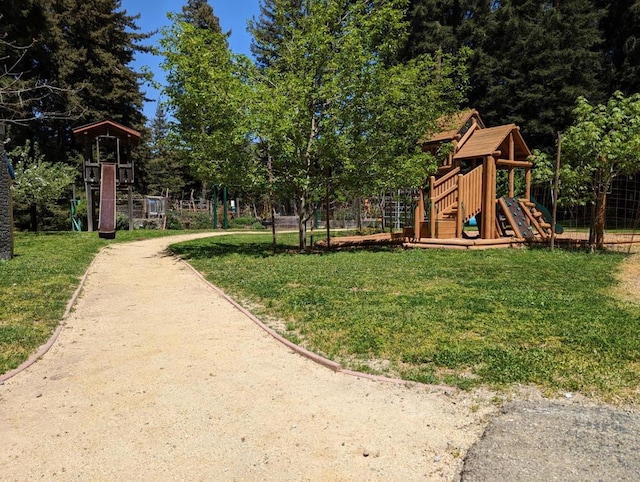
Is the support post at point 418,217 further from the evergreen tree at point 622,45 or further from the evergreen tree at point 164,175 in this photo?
Answer: the evergreen tree at point 164,175

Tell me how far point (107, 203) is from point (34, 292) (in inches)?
507

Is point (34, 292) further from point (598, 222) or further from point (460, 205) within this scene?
point (598, 222)

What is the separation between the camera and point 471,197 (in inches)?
628

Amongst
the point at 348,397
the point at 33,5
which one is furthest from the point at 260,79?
the point at 33,5

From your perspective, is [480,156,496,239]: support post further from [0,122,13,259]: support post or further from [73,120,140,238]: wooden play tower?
[73,120,140,238]: wooden play tower

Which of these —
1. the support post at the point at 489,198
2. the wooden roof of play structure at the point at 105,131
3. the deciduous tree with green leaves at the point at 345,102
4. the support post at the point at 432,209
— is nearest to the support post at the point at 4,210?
Answer: the deciduous tree with green leaves at the point at 345,102

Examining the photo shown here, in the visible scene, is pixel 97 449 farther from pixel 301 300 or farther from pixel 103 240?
pixel 103 240

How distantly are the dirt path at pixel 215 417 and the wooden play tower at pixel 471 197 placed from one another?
446 inches

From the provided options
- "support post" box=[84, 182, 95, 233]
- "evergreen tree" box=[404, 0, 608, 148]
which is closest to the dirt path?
"support post" box=[84, 182, 95, 233]

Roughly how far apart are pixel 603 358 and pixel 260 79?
38.1ft

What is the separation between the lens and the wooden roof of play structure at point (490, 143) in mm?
15836

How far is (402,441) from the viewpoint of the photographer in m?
3.26

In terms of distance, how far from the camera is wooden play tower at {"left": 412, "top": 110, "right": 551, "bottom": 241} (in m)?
15.6

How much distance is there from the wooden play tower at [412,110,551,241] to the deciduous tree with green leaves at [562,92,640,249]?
257 cm
